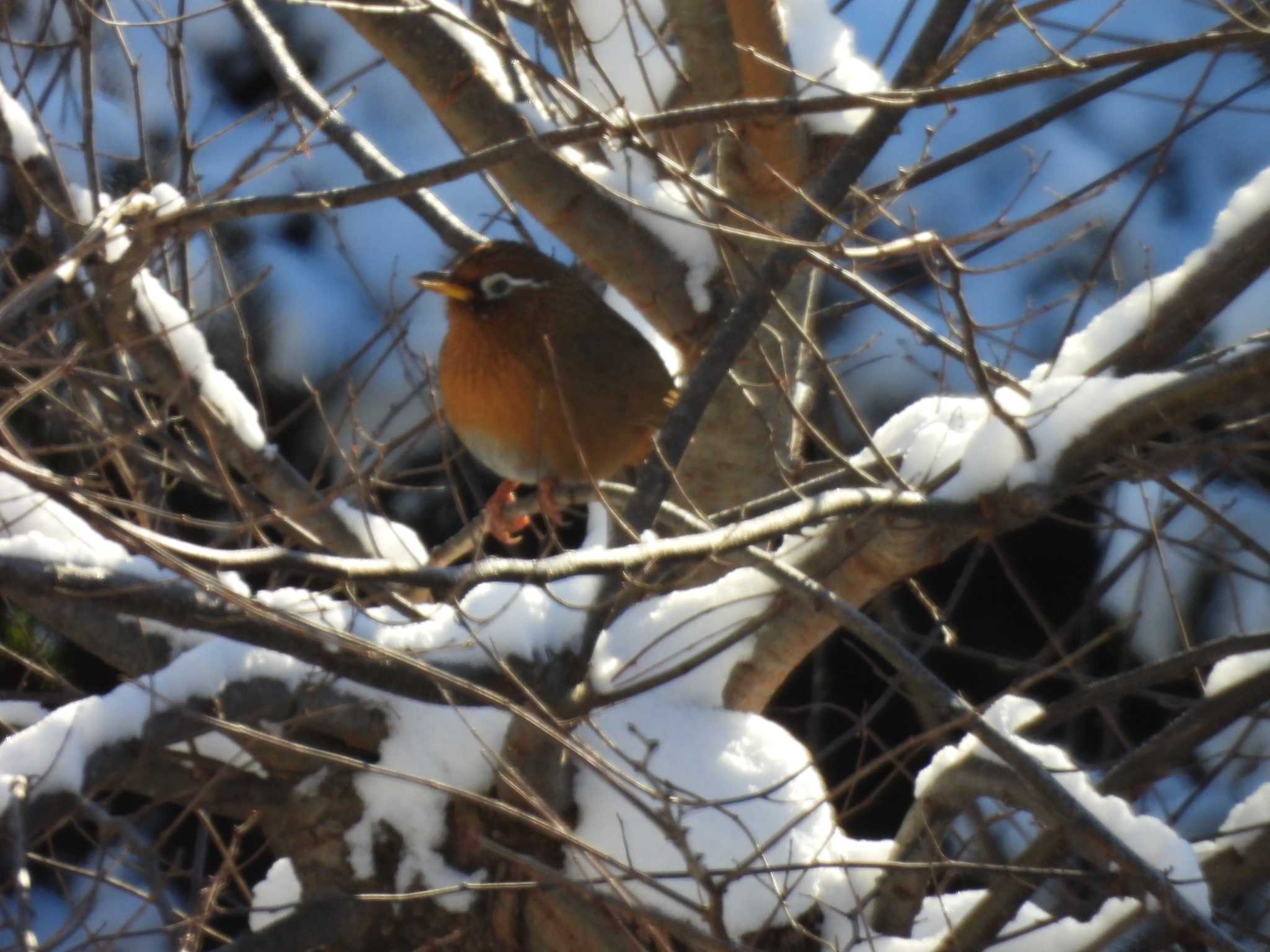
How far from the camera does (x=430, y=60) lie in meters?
4.36

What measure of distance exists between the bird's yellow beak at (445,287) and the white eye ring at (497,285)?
0.12 feet

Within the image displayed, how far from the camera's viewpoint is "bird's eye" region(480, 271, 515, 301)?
398 centimetres

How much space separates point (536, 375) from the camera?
12.6 ft

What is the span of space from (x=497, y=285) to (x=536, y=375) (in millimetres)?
343

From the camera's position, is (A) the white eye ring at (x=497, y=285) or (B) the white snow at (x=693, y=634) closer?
(B) the white snow at (x=693, y=634)

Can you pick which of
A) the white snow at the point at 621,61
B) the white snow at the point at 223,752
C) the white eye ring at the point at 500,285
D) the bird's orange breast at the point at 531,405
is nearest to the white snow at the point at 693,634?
the bird's orange breast at the point at 531,405

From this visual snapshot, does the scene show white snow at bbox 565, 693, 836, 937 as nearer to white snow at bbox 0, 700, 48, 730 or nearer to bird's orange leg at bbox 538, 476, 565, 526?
bird's orange leg at bbox 538, 476, 565, 526

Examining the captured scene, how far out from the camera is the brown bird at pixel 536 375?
381 cm

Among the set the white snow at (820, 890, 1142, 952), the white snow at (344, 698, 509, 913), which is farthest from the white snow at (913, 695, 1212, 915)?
the white snow at (344, 698, 509, 913)

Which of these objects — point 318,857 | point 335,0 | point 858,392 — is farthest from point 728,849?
point 858,392

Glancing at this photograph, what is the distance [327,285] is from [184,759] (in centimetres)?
324

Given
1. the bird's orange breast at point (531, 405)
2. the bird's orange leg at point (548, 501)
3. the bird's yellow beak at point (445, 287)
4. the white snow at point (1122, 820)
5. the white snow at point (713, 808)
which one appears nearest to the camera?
the white snow at point (1122, 820)

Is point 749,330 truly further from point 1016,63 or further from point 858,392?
point 1016,63

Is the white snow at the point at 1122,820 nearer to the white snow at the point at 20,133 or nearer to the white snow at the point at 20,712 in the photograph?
the white snow at the point at 20,712
